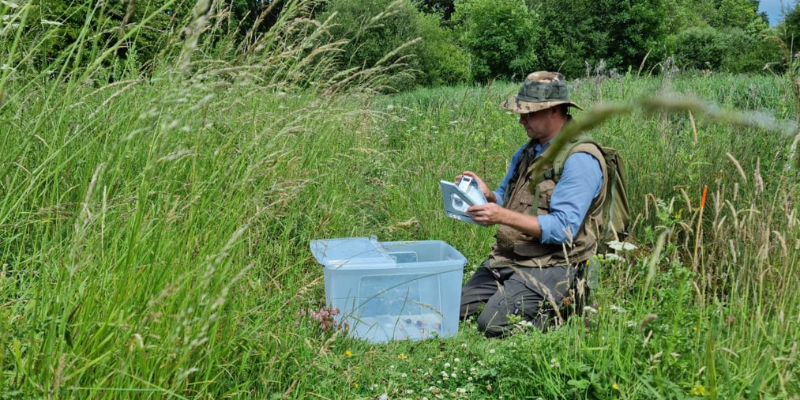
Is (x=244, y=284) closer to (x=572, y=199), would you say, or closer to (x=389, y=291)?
(x=389, y=291)

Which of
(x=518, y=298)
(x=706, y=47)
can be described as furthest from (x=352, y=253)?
(x=706, y=47)

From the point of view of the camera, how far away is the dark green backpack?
3457 millimetres

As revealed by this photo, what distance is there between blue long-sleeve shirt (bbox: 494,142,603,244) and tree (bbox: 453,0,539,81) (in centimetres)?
2395

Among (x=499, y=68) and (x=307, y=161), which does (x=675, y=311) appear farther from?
(x=499, y=68)

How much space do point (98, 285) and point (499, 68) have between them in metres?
28.4

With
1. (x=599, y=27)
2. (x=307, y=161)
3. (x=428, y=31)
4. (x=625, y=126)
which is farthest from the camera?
(x=599, y=27)

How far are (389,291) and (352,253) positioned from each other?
1.02 feet

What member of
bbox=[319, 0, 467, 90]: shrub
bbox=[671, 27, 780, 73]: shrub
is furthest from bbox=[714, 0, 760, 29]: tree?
bbox=[319, 0, 467, 90]: shrub

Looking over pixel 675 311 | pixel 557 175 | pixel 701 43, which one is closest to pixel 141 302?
pixel 675 311

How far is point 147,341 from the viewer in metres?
1.70

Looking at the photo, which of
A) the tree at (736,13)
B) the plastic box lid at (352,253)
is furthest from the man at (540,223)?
the tree at (736,13)

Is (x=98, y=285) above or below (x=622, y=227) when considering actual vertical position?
above

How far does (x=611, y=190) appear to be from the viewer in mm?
3502

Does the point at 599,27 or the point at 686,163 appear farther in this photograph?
the point at 599,27
